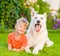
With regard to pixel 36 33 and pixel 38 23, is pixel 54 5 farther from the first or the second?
pixel 38 23

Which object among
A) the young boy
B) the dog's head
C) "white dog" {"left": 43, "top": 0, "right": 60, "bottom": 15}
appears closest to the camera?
the dog's head

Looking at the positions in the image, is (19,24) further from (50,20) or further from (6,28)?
(50,20)

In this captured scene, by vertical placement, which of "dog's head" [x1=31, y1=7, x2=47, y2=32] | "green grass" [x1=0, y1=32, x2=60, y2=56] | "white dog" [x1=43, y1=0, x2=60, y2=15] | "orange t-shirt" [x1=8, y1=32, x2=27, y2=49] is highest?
"dog's head" [x1=31, y1=7, x2=47, y2=32]

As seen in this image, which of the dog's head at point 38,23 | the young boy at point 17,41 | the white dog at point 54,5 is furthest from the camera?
the white dog at point 54,5

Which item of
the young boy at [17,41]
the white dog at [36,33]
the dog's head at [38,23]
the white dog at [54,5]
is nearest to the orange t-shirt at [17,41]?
the young boy at [17,41]

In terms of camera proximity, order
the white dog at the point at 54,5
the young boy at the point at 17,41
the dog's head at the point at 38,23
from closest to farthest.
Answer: the dog's head at the point at 38,23 → the young boy at the point at 17,41 → the white dog at the point at 54,5

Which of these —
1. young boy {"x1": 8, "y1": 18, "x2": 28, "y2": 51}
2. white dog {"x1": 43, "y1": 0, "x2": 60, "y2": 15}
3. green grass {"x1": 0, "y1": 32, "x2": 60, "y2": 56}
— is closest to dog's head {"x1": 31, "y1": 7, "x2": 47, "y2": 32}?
young boy {"x1": 8, "y1": 18, "x2": 28, "y2": 51}

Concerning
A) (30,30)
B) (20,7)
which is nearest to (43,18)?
(30,30)

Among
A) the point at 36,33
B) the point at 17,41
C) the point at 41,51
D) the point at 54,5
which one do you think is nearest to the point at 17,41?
the point at 17,41

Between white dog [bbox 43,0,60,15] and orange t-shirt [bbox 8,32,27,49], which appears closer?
orange t-shirt [bbox 8,32,27,49]

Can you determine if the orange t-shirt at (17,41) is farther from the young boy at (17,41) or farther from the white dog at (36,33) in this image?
the white dog at (36,33)

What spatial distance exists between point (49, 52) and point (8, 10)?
312cm

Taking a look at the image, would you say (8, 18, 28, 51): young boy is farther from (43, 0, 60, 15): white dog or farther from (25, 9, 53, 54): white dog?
(43, 0, 60, 15): white dog

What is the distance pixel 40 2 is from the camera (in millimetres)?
10727
